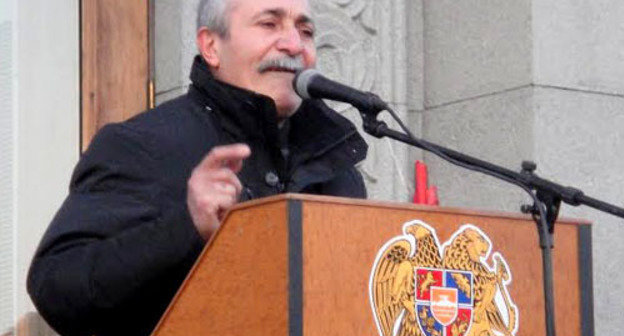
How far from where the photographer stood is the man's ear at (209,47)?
13.9 feet

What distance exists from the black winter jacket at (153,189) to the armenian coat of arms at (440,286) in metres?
0.53

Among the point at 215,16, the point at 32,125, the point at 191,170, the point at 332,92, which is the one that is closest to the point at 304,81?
the point at 332,92

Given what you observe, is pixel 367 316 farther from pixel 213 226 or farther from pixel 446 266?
pixel 213 226

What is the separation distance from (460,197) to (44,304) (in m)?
2.98

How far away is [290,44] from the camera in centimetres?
409

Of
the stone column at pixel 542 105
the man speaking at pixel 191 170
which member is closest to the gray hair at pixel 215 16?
the man speaking at pixel 191 170

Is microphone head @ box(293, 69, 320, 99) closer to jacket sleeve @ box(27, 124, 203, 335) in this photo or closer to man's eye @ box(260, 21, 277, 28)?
jacket sleeve @ box(27, 124, 203, 335)

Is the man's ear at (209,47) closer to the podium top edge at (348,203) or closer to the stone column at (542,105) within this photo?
the podium top edge at (348,203)

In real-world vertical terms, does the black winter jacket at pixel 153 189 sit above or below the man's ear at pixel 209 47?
below

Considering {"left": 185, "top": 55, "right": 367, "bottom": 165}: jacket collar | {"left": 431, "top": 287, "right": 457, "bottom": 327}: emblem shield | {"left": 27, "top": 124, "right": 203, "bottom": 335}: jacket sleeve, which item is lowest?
{"left": 431, "top": 287, "right": 457, "bottom": 327}: emblem shield

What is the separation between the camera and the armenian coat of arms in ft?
9.68

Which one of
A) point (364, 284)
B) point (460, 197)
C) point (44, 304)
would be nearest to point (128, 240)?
point (44, 304)

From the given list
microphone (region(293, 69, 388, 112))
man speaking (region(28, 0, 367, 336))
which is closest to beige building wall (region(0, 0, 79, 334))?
man speaking (region(28, 0, 367, 336))

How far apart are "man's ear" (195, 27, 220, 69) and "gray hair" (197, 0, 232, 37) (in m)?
0.02
